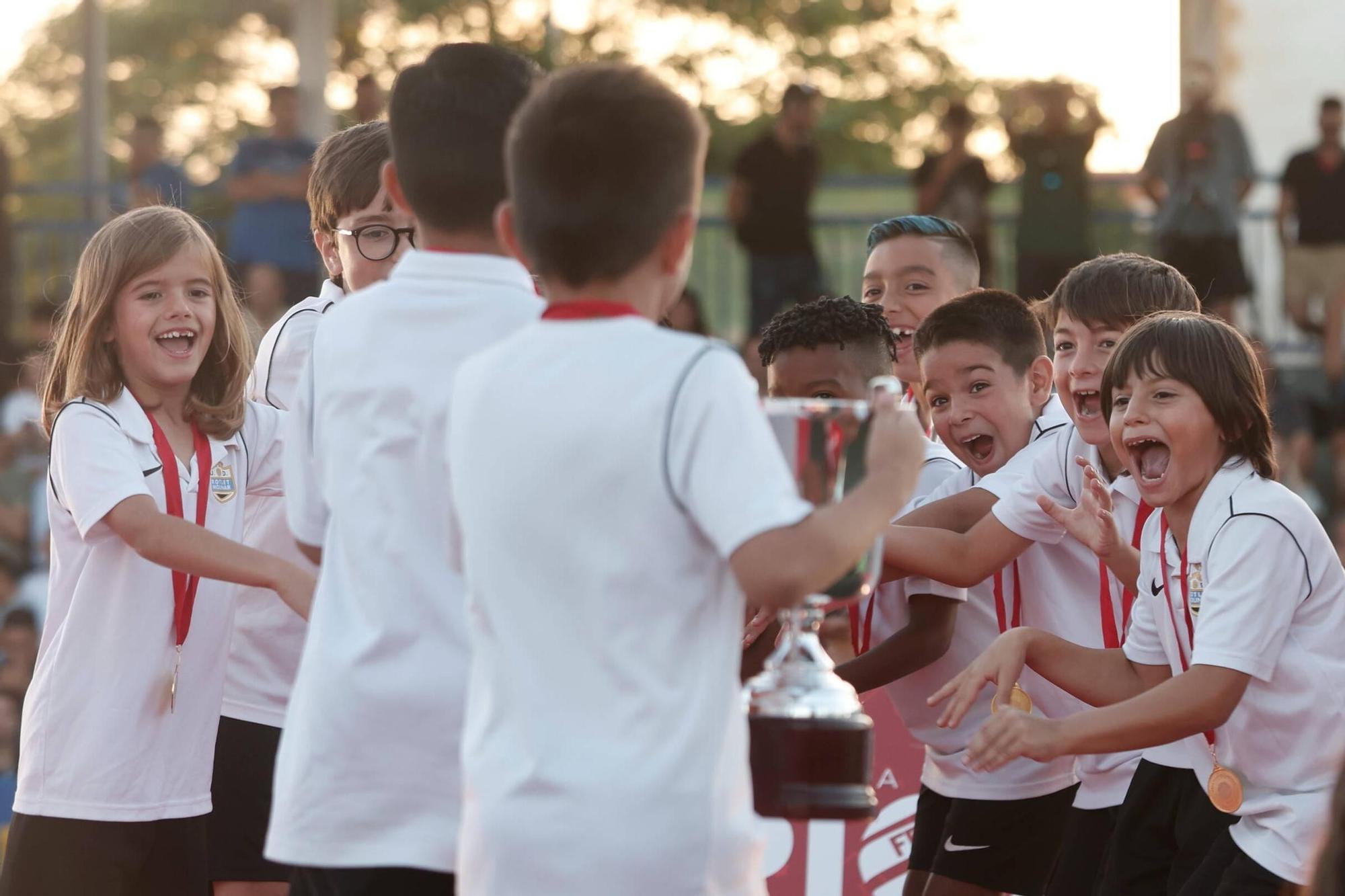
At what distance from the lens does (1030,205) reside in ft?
37.0

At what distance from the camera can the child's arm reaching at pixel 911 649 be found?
4.49 metres

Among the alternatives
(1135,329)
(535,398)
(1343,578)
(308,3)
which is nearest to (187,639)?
(535,398)


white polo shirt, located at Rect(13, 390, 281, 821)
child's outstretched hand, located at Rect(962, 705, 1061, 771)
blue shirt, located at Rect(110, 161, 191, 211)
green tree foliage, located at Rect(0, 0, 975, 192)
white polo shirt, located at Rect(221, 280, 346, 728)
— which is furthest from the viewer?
green tree foliage, located at Rect(0, 0, 975, 192)

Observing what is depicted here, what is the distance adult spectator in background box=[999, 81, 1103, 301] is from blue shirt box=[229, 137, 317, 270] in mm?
4256

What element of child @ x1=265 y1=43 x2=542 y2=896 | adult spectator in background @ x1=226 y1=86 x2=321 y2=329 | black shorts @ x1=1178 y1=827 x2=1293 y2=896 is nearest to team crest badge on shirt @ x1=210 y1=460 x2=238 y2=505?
child @ x1=265 y1=43 x2=542 y2=896

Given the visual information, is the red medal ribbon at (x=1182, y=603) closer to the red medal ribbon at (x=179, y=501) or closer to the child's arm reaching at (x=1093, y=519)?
the child's arm reaching at (x=1093, y=519)

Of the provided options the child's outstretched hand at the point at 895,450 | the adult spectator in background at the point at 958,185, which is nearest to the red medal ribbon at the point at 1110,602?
the child's outstretched hand at the point at 895,450

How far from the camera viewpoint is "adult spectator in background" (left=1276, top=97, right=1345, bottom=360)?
12016 mm

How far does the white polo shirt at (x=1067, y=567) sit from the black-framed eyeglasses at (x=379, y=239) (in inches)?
60.5

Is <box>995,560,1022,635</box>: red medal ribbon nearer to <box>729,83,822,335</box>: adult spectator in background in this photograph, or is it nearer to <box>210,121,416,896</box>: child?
<box>210,121,416,896</box>: child

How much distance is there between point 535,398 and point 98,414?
1951 mm

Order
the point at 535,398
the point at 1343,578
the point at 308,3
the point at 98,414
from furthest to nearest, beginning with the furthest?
the point at 308,3, the point at 98,414, the point at 1343,578, the point at 535,398

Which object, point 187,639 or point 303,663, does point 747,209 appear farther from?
point 303,663

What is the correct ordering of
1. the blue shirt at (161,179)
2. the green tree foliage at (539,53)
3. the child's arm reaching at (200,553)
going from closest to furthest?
the child's arm reaching at (200,553), the blue shirt at (161,179), the green tree foliage at (539,53)
